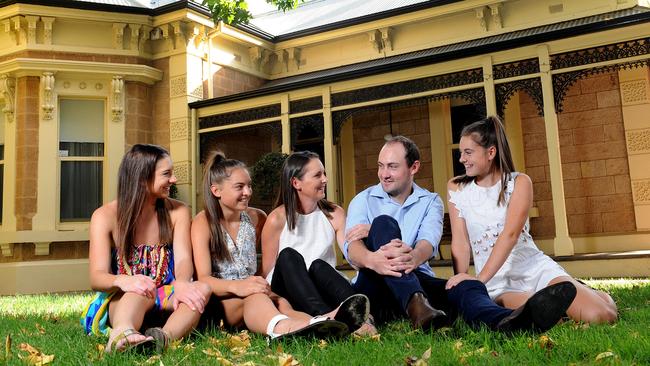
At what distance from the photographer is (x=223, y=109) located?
1023 cm

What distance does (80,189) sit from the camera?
10016 millimetres

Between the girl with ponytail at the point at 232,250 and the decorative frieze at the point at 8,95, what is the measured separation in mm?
7947

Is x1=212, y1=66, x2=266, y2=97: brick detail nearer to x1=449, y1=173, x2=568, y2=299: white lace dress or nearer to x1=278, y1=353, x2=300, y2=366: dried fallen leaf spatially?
x1=449, y1=173, x2=568, y2=299: white lace dress

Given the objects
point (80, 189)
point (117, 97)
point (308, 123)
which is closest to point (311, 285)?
point (308, 123)

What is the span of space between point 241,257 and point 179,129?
7.50m

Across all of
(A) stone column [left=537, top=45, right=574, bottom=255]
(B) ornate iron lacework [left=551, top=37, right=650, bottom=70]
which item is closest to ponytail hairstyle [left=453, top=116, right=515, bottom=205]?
(A) stone column [left=537, top=45, right=574, bottom=255]

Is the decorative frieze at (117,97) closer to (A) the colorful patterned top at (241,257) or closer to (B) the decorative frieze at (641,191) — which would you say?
(A) the colorful patterned top at (241,257)

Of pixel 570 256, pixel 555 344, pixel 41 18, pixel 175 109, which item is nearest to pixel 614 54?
pixel 570 256

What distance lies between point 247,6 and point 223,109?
9.14 feet

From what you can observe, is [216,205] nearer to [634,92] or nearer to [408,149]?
[408,149]

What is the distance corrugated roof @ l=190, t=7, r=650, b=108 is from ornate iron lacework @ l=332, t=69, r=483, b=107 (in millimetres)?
248

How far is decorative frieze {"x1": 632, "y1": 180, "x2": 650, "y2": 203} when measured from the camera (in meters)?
8.74

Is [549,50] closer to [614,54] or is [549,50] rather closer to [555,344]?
[614,54]

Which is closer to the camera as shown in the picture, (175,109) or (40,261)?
(40,261)
